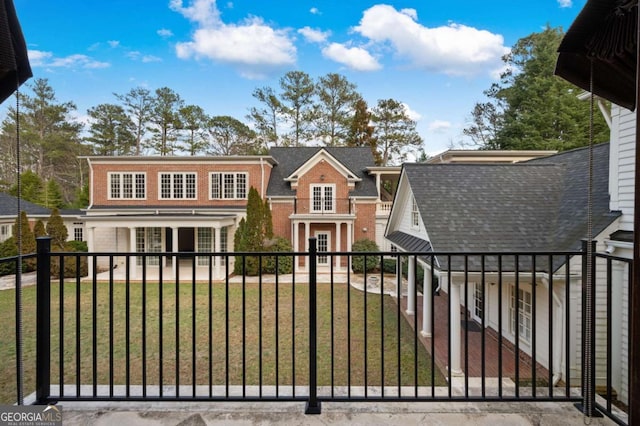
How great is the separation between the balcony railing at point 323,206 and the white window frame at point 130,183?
7061 millimetres

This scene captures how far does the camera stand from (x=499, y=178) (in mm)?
7199

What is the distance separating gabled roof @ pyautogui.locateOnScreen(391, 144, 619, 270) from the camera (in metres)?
5.48

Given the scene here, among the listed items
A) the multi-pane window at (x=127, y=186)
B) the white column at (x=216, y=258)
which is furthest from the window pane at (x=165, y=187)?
the white column at (x=216, y=258)

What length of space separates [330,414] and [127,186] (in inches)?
617

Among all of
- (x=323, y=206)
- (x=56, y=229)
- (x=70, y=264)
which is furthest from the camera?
(x=323, y=206)

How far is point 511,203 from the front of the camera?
649 centimetres

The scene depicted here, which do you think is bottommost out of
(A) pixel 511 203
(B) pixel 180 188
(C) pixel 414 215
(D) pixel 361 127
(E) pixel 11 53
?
(C) pixel 414 215

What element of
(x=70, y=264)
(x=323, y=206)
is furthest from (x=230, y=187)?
(x=70, y=264)

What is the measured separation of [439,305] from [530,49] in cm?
2084

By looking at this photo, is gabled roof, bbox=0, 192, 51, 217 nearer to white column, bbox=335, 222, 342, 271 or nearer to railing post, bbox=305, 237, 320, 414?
white column, bbox=335, 222, 342, 271

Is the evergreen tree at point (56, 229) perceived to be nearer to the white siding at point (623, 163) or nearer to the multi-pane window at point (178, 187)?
the multi-pane window at point (178, 187)

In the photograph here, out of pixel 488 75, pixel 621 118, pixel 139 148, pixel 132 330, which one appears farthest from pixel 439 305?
pixel 139 148

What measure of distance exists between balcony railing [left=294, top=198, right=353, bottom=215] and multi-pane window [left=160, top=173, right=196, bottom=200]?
4.86 meters

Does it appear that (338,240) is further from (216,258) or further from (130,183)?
(130,183)
